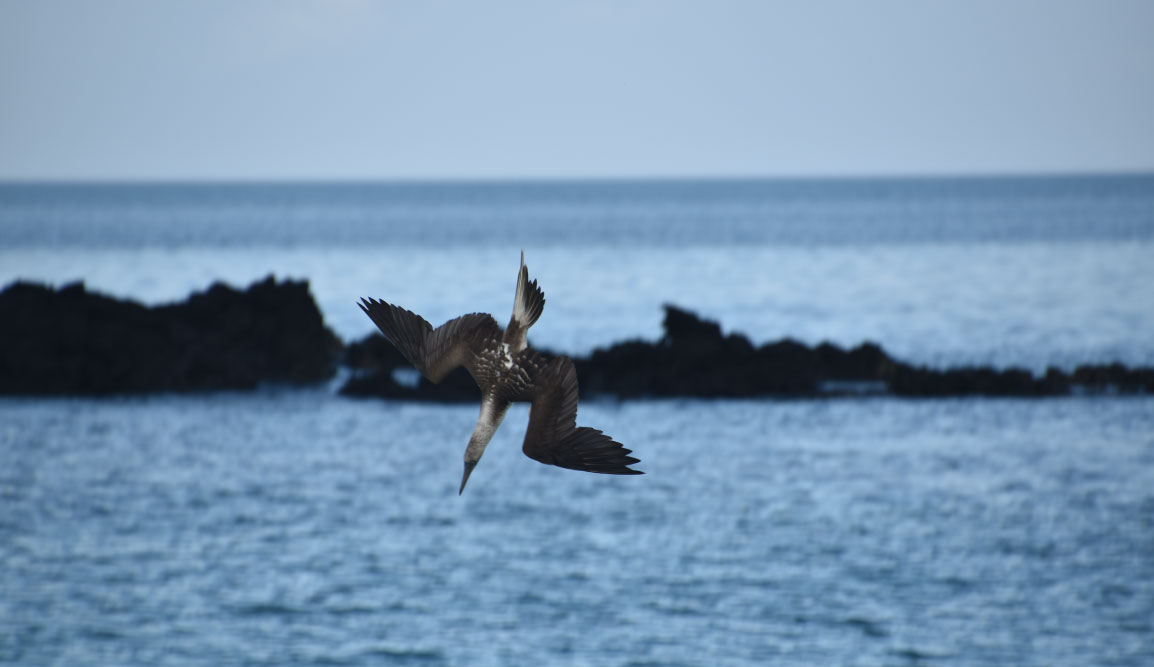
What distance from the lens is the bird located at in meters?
6.46

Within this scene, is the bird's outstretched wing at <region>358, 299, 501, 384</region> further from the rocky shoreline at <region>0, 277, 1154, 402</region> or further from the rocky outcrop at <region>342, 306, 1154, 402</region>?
the rocky outcrop at <region>342, 306, 1154, 402</region>

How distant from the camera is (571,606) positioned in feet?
91.9

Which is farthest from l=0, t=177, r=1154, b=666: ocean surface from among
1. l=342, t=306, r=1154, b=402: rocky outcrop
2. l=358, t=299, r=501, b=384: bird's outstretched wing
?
l=358, t=299, r=501, b=384: bird's outstretched wing

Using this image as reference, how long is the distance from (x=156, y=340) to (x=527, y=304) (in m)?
44.2

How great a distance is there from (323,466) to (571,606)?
14329 millimetres

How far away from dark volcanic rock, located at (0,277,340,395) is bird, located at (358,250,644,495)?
41.8 m

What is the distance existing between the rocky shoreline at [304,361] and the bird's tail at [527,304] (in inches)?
1479

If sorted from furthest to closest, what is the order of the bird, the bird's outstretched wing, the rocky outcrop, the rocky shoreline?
the rocky shoreline, the rocky outcrop, the bird's outstretched wing, the bird

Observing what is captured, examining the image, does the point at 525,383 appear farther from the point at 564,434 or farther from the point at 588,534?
the point at 588,534

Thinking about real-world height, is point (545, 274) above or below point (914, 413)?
above

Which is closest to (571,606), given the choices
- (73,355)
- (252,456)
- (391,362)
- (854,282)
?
(252,456)

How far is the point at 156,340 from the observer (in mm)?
48375

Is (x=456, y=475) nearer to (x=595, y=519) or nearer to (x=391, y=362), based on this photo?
(x=595, y=519)

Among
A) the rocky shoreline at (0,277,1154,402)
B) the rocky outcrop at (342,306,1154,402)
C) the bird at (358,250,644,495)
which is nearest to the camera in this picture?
the bird at (358,250,644,495)
